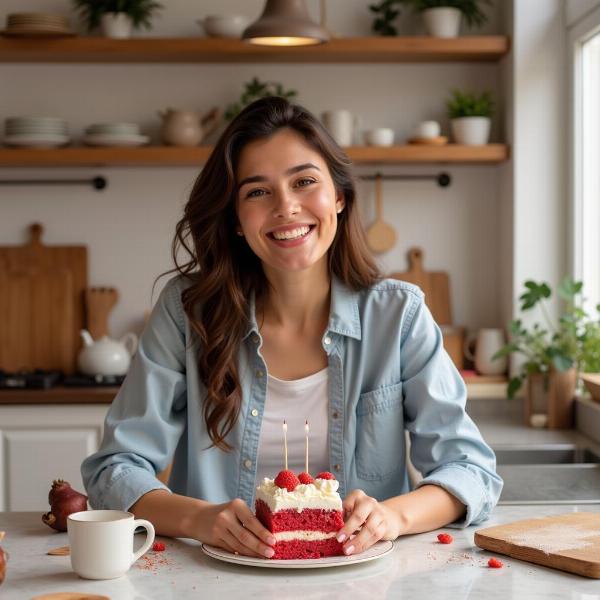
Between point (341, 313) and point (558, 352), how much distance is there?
166 centimetres

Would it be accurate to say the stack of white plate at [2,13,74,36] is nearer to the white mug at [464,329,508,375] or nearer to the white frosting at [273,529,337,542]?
the white mug at [464,329,508,375]

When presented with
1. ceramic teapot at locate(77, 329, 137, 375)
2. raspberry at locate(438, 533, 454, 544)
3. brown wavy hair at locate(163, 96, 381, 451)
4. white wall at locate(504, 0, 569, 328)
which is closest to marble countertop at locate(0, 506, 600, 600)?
raspberry at locate(438, 533, 454, 544)

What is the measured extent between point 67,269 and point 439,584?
10.0 ft

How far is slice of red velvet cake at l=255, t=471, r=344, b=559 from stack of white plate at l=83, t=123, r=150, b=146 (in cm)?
261

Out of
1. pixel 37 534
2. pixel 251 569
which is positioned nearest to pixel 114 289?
pixel 37 534

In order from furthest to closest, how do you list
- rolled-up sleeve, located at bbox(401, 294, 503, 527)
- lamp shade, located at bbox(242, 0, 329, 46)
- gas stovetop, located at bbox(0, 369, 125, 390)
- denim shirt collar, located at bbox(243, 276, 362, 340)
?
gas stovetop, located at bbox(0, 369, 125, 390) < lamp shade, located at bbox(242, 0, 329, 46) < denim shirt collar, located at bbox(243, 276, 362, 340) < rolled-up sleeve, located at bbox(401, 294, 503, 527)

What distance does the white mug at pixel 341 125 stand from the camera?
3955 mm

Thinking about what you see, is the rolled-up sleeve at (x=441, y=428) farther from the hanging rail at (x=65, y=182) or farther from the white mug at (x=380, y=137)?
the hanging rail at (x=65, y=182)

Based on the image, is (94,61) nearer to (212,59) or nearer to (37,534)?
(212,59)

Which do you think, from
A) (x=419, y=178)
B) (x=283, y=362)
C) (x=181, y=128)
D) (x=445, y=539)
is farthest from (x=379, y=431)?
(x=419, y=178)

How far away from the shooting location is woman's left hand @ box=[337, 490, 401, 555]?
155 cm

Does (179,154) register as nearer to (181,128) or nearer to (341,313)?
(181,128)

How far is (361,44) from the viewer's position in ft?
12.8

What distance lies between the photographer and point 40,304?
13.8 ft
